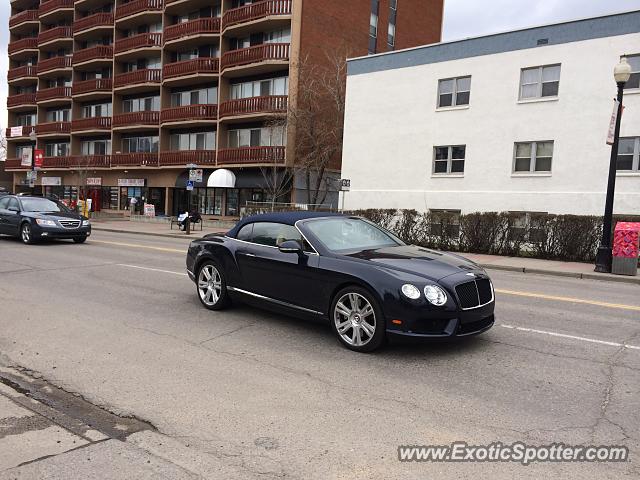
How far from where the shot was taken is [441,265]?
5766mm

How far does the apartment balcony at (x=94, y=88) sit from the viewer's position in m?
44.4

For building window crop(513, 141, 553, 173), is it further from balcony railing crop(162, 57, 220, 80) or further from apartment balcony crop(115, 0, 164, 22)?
apartment balcony crop(115, 0, 164, 22)

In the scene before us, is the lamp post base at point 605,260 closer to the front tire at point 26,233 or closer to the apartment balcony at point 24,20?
the front tire at point 26,233

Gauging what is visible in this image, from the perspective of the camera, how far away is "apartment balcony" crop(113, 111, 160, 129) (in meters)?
40.2

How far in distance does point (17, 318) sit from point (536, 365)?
6487 mm

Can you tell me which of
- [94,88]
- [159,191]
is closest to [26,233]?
[159,191]

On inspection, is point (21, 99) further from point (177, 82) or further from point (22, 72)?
point (177, 82)

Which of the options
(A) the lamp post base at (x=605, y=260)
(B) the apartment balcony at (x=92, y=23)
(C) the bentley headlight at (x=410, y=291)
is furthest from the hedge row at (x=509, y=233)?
(B) the apartment balcony at (x=92, y=23)

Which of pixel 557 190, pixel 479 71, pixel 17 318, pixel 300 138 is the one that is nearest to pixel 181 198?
pixel 300 138

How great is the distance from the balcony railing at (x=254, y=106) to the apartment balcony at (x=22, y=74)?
30.6 m

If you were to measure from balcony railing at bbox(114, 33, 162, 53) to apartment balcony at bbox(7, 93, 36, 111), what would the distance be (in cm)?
1732

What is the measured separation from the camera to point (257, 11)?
108 feet

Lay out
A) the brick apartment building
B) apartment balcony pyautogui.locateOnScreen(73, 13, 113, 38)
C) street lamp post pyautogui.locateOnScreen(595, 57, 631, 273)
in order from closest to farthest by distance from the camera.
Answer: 1. street lamp post pyautogui.locateOnScreen(595, 57, 631, 273)
2. the brick apartment building
3. apartment balcony pyautogui.locateOnScreen(73, 13, 113, 38)

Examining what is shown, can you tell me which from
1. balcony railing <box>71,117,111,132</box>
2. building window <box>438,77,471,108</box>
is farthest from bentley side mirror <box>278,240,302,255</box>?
balcony railing <box>71,117,111,132</box>
